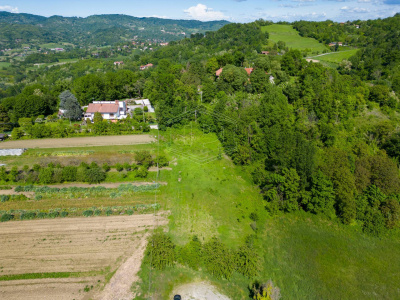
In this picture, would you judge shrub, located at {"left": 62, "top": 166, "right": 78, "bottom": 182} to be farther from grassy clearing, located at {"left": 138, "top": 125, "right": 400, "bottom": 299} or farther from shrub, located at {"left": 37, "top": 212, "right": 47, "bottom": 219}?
grassy clearing, located at {"left": 138, "top": 125, "right": 400, "bottom": 299}

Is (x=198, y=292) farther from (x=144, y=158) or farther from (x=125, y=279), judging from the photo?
(x=144, y=158)

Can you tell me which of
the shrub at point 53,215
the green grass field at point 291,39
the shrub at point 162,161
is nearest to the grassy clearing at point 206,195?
the shrub at point 162,161

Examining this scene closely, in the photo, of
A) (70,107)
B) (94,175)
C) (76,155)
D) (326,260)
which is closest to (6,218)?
(94,175)

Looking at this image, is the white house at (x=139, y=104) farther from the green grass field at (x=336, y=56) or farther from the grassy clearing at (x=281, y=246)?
the green grass field at (x=336, y=56)

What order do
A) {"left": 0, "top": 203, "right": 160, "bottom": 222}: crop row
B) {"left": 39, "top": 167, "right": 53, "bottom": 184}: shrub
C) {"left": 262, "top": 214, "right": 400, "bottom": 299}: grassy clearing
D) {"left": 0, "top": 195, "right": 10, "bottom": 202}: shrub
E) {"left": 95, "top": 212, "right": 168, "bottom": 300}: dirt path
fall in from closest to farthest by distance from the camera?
{"left": 95, "top": 212, "right": 168, "bottom": 300}: dirt path
{"left": 262, "top": 214, "right": 400, "bottom": 299}: grassy clearing
{"left": 0, "top": 203, "right": 160, "bottom": 222}: crop row
{"left": 0, "top": 195, "right": 10, "bottom": 202}: shrub
{"left": 39, "top": 167, "right": 53, "bottom": 184}: shrub

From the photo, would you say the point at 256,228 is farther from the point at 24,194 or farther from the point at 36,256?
the point at 24,194

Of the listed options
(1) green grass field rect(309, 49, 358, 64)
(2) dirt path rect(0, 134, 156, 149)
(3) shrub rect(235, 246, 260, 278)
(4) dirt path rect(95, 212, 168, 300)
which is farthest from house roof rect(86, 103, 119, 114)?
(1) green grass field rect(309, 49, 358, 64)
